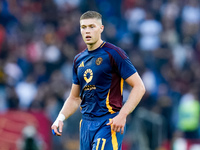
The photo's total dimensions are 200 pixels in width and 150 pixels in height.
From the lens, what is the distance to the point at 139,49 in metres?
16.7

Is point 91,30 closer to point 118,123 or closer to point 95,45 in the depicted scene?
point 95,45

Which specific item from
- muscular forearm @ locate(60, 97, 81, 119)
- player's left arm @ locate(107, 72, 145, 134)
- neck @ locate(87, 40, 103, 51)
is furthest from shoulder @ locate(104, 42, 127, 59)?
muscular forearm @ locate(60, 97, 81, 119)

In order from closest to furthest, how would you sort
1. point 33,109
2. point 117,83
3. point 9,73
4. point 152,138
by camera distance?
1. point 117,83
2. point 152,138
3. point 33,109
4. point 9,73

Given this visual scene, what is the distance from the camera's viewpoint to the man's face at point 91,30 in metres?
6.45

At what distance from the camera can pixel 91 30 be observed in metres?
6.45

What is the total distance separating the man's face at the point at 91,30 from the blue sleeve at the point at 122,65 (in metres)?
0.32

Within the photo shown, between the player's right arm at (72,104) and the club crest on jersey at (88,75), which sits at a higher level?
the club crest on jersey at (88,75)

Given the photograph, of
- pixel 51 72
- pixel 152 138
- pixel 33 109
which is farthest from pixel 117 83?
pixel 51 72

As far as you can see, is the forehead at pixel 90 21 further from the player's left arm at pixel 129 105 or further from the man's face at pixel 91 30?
the player's left arm at pixel 129 105

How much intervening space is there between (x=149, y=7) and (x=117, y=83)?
12428mm

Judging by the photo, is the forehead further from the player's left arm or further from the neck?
the player's left arm

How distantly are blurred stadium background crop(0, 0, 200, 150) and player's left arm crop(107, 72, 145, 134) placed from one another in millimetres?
4988

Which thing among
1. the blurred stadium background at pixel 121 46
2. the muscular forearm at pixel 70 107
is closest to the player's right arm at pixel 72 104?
the muscular forearm at pixel 70 107

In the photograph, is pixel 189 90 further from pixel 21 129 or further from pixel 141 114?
pixel 21 129
